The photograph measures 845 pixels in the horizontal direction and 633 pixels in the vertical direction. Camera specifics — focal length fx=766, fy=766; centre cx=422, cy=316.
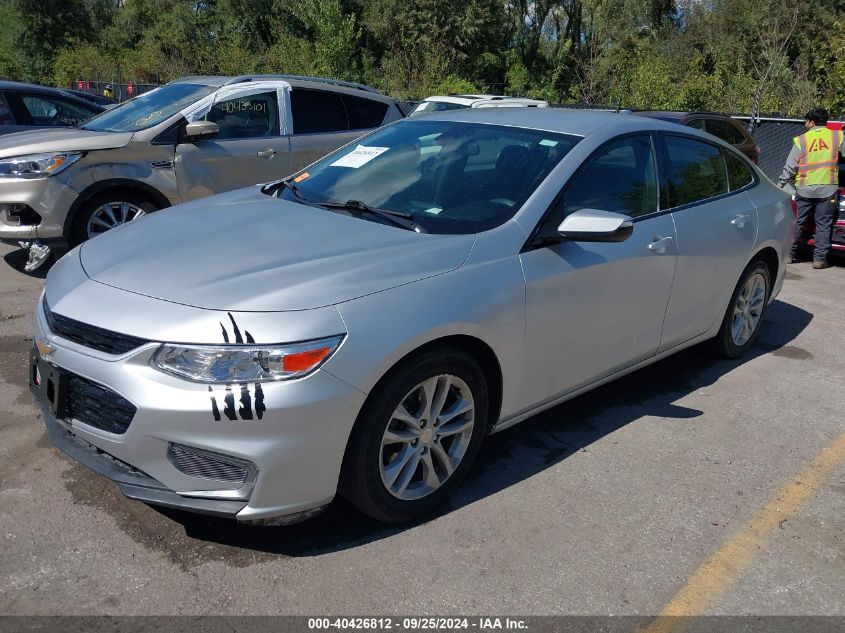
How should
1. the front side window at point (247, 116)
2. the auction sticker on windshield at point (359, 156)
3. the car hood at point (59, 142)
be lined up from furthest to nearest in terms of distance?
the front side window at point (247, 116) < the car hood at point (59, 142) < the auction sticker on windshield at point (359, 156)

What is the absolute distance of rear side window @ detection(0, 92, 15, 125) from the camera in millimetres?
8922

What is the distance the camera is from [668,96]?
19844 mm

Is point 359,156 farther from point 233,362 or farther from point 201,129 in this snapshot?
point 201,129

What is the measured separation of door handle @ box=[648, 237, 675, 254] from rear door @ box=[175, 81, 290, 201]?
4354 millimetres

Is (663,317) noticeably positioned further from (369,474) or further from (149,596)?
(149,596)

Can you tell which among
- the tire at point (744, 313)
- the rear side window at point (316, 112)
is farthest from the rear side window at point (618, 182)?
the rear side window at point (316, 112)

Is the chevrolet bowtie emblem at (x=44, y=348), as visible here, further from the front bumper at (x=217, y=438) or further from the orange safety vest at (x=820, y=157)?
the orange safety vest at (x=820, y=157)

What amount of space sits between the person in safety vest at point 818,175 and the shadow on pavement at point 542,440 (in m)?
2.74

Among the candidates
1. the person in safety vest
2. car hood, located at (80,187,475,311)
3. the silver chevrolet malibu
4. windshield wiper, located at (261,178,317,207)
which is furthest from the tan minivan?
the person in safety vest

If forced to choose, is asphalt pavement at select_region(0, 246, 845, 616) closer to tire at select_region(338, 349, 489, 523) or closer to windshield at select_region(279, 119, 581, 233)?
tire at select_region(338, 349, 489, 523)

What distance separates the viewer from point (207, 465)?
2.77 metres

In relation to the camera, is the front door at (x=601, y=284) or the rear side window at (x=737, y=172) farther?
the rear side window at (x=737, y=172)

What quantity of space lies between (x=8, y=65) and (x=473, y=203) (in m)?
44.4

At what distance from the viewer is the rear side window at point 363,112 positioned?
816 centimetres
